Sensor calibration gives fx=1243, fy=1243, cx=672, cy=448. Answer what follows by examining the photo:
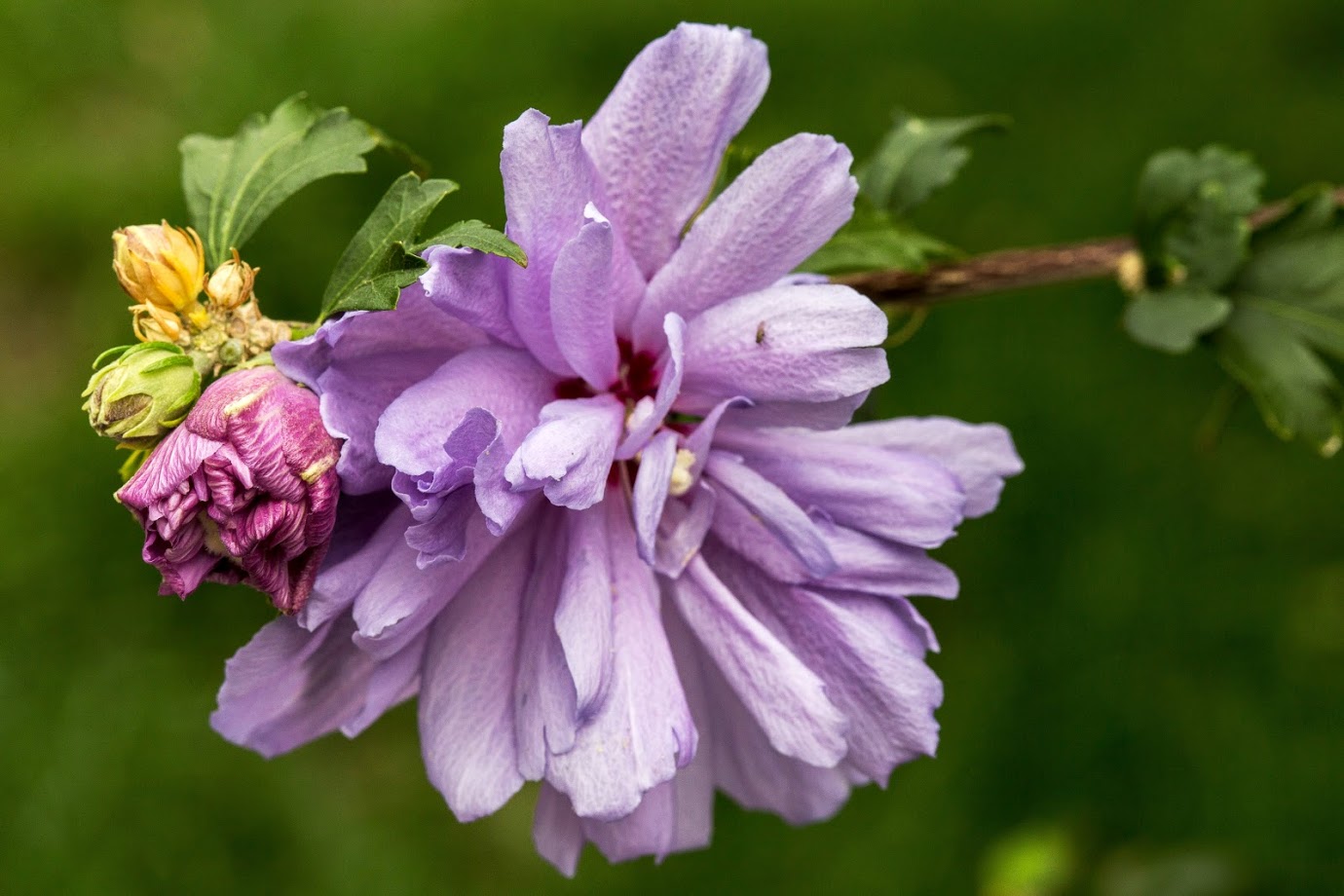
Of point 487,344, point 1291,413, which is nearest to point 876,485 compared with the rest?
point 487,344

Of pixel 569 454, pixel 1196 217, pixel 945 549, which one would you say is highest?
pixel 569 454

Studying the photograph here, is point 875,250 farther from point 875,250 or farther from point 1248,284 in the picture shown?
point 1248,284

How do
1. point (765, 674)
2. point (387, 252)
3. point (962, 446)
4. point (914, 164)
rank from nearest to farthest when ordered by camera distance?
point (387, 252) → point (765, 674) → point (962, 446) → point (914, 164)

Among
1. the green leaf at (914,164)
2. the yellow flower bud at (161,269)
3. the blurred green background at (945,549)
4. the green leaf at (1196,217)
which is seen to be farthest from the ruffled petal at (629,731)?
the blurred green background at (945,549)

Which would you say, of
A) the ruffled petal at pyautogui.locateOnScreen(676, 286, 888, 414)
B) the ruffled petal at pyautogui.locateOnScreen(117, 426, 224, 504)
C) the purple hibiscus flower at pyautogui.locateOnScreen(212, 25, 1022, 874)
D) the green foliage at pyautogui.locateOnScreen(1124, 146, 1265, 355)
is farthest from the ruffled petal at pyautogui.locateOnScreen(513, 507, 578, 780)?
the green foliage at pyautogui.locateOnScreen(1124, 146, 1265, 355)

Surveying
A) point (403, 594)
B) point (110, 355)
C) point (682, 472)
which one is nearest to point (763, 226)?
point (682, 472)

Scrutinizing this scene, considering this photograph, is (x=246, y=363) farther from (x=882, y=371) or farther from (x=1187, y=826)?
(x=1187, y=826)

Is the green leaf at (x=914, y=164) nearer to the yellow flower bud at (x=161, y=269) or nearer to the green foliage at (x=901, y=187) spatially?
the green foliage at (x=901, y=187)
